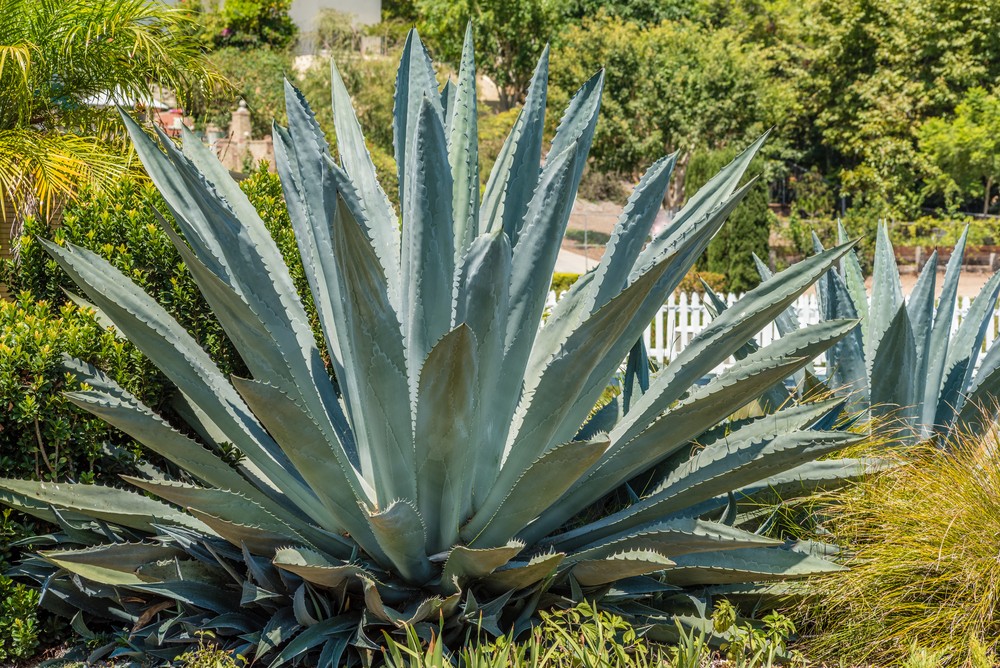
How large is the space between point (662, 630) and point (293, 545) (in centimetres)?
113

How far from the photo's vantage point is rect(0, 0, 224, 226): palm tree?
5.36 m

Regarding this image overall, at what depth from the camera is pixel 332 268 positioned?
294 cm

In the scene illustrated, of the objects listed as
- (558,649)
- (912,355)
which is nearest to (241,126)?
(912,355)

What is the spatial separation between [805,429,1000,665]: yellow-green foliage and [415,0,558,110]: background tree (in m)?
27.9

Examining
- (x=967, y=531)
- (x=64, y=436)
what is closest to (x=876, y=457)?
(x=967, y=531)

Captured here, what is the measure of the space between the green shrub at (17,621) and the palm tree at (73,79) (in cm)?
267

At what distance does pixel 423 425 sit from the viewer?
8.05 ft

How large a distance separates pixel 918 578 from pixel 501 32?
2986 centimetres

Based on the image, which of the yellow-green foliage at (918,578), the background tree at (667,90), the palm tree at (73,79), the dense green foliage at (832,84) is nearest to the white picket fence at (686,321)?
the palm tree at (73,79)

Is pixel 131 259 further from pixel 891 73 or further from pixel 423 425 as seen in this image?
pixel 891 73

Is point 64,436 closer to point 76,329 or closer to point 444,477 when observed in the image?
point 76,329

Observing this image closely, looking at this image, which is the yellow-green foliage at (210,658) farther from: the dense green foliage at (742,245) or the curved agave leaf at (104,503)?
the dense green foliage at (742,245)

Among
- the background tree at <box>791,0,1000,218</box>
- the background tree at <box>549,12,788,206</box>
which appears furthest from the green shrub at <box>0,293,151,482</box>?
the background tree at <box>791,0,1000,218</box>

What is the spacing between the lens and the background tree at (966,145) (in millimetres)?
22406
